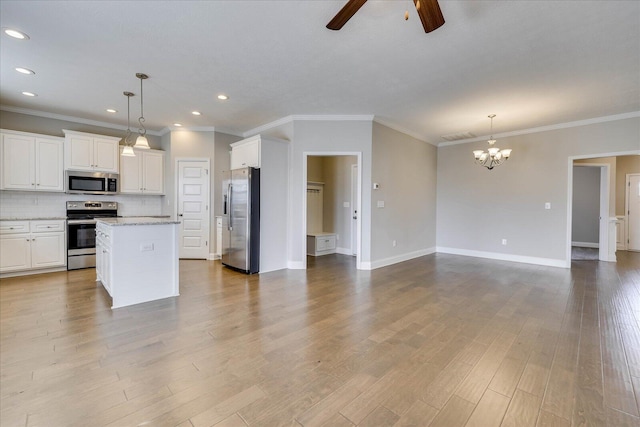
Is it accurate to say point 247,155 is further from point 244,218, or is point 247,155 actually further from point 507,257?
point 507,257

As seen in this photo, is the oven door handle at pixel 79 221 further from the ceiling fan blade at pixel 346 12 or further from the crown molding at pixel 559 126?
the crown molding at pixel 559 126

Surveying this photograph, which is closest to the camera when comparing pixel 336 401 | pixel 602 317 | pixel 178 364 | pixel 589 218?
pixel 336 401

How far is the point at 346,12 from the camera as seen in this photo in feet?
6.09

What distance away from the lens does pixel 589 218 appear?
314 inches

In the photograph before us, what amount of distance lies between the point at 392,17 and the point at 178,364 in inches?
129

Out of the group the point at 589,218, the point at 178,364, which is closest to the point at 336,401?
the point at 178,364

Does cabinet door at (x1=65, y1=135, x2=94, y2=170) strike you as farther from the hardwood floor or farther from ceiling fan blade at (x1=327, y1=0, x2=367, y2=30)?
ceiling fan blade at (x1=327, y1=0, x2=367, y2=30)

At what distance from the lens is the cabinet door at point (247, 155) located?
16.0 ft

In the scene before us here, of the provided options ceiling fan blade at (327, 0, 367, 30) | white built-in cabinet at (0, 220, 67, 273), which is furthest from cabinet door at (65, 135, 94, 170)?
ceiling fan blade at (327, 0, 367, 30)

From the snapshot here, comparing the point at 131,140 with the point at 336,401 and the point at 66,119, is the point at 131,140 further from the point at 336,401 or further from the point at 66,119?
the point at 336,401

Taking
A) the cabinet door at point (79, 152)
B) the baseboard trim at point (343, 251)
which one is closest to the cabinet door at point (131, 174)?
the cabinet door at point (79, 152)

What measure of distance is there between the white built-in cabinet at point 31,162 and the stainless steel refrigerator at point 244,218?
295 cm

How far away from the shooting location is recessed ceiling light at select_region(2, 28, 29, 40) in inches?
104

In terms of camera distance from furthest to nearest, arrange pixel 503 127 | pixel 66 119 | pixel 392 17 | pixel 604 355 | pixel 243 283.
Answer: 1. pixel 503 127
2. pixel 66 119
3. pixel 243 283
4. pixel 392 17
5. pixel 604 355
